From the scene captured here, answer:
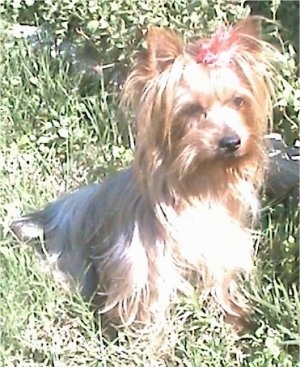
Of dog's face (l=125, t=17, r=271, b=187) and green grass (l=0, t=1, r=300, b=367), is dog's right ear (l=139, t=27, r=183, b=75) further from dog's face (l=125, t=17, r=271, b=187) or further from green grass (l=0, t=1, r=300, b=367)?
green grass (l=0, t=1, r=300, b=367)

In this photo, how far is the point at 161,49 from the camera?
341 cm

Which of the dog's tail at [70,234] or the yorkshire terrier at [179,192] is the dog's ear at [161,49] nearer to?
the yorkshire terrier at [179,192]

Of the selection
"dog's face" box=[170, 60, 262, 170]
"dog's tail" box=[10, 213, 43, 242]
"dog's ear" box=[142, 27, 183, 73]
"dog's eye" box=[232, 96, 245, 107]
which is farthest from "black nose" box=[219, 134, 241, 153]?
"dog's tail" box=[10, 213, 43, 242]

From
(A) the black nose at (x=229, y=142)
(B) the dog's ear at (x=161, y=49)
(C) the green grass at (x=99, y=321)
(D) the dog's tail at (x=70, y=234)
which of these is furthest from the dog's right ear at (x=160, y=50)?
(C) the green grass at (x=99, y=321)

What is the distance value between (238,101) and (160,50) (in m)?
0.32

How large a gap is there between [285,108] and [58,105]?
A: 4.64ft

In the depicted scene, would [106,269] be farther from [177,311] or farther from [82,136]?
[82,136]

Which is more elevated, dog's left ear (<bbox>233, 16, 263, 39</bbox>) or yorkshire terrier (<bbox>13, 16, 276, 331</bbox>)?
dog's left ear (<bbox>233, 16, 263, 39</bbox>)

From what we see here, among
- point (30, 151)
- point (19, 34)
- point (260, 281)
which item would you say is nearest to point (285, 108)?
point (260, 281)

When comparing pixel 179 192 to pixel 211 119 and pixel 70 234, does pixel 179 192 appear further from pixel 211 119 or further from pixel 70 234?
pixel 70 234

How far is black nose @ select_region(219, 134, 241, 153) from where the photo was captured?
10.9 ft

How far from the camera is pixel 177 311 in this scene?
372 cm

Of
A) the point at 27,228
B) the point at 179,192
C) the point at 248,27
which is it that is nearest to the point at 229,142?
the point at 179,192

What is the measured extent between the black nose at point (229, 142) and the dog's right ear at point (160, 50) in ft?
1.09
